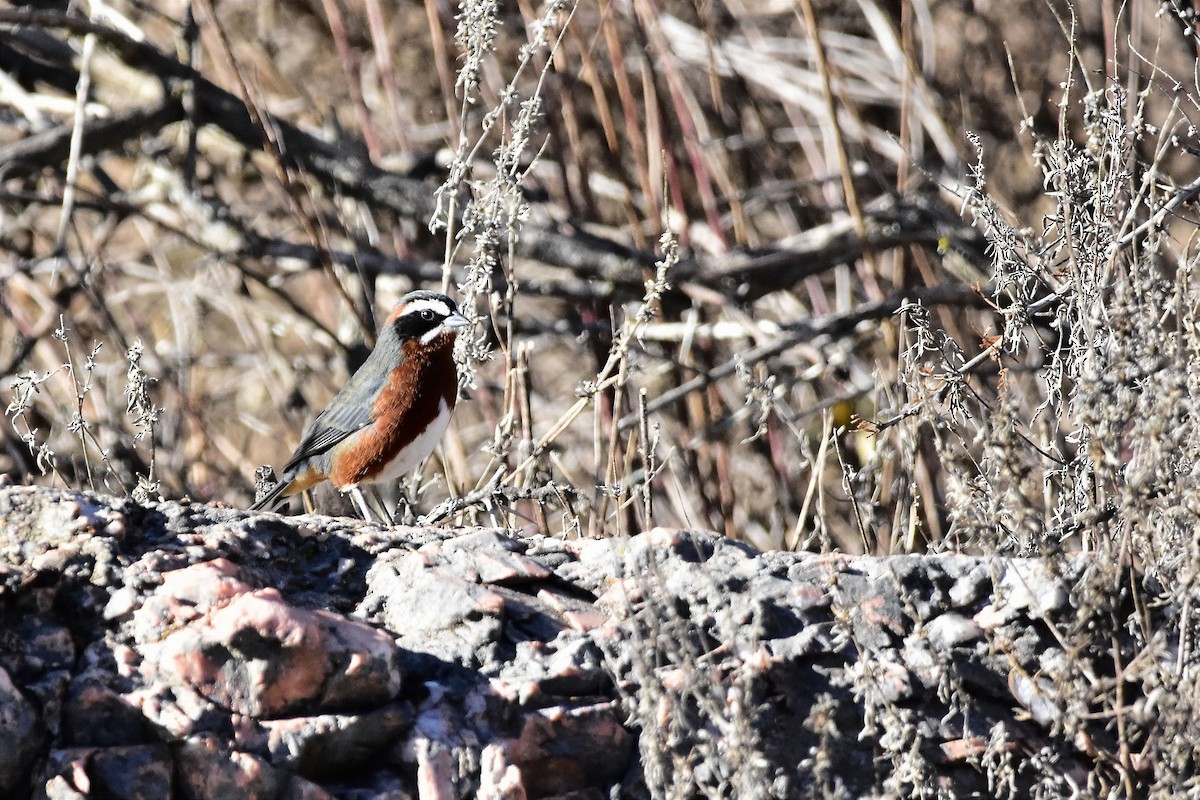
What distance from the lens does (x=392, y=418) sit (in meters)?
5.80

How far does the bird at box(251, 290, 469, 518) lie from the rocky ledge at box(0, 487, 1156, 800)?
7.82ft

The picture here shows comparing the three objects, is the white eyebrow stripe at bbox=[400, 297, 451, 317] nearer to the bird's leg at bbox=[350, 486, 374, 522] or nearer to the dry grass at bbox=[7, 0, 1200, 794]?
the dry grass at bbox=[7, 0, 1200, 794]

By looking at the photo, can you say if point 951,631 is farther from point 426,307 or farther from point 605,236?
point 605,236

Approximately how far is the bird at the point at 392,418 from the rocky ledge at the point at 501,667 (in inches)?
93.9

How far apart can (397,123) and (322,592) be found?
14.9ft

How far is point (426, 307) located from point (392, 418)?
0.47 meters

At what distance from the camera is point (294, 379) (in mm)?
7770

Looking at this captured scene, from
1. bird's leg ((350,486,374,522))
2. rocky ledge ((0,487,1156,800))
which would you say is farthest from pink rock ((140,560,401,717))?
bird's leg ((350,486,374,522))

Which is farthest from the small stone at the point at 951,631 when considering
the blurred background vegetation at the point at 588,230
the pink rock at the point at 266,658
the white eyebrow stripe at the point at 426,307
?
the white eyebrow stripe at the point at 426,307

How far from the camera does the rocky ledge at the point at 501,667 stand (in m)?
2.65

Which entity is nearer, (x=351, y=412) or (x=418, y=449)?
(x=418, y=449)

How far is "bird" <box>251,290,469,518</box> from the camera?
579 cm

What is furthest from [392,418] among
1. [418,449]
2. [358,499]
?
[358,499]

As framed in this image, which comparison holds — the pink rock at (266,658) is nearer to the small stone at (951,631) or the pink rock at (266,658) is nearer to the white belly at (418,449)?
the small stone at (951,631)
